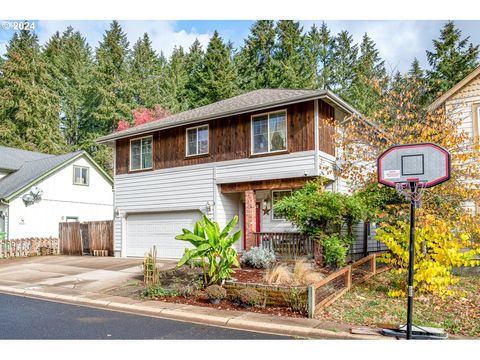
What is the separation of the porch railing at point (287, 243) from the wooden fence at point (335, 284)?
179 cm

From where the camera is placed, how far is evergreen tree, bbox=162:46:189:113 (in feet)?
127

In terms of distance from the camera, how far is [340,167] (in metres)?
14.2

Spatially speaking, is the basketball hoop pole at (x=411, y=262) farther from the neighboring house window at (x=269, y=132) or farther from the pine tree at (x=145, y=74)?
the pine tree at (x=145, y=74)

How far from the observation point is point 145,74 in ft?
142

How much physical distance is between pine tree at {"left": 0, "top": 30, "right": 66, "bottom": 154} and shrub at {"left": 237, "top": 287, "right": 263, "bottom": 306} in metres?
33.8

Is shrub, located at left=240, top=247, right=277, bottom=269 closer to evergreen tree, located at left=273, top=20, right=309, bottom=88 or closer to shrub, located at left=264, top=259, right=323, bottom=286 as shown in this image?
shrub, located at left=264, top=259, right=323, bottom=286

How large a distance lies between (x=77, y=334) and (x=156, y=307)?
2.21m

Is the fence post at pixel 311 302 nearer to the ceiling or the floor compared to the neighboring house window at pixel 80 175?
nearer to the floor

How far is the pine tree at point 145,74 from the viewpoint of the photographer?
40562mm

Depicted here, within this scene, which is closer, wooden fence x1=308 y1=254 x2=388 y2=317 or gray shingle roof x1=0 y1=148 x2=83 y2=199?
wooden fence x1=308 y1=254 x2=388 y2=317

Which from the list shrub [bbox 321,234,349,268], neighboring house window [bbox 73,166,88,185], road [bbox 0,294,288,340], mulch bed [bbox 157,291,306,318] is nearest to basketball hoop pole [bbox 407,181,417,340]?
road [bbox 0,294,288,340]

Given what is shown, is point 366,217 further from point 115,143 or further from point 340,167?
point 115,143

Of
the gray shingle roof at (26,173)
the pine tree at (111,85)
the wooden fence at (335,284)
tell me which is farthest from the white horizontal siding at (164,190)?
the pine tree at (111,85)

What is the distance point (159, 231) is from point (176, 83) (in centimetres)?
2702
